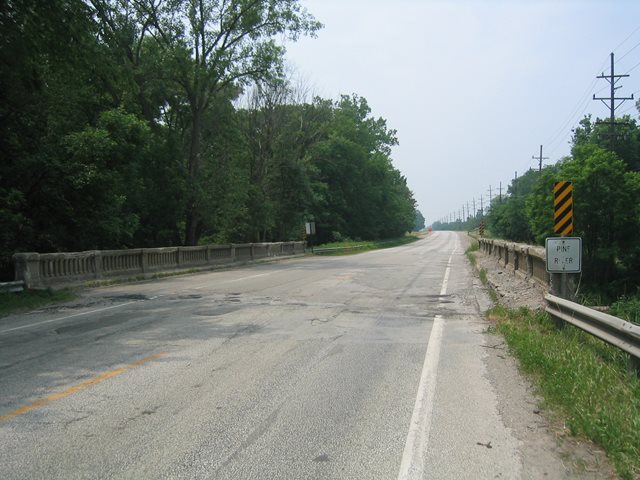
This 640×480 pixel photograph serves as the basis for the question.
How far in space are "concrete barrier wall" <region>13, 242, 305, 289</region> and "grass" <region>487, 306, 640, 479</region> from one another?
479 inches

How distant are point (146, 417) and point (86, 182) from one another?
15.3m

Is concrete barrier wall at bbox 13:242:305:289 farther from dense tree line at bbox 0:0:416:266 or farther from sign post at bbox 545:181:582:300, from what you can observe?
sign post at bbox 545:181:582:300

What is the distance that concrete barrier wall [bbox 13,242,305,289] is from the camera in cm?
1424

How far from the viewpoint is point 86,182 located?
18281 millimetres

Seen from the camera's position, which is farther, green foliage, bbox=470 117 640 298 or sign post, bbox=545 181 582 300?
green foliage, bbox=470 117 640 298

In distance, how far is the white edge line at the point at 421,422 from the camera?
3920 mm

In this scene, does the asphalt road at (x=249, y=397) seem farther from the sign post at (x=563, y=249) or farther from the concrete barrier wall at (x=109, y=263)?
the concrete barrier wall at (x=109, y=263)

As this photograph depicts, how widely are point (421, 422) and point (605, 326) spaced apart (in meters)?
3.19

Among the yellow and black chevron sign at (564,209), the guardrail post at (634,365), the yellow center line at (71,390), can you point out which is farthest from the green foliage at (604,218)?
the yellow center line at (71,390)

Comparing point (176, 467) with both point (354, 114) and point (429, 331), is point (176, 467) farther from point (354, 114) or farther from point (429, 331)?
point (354, 114)

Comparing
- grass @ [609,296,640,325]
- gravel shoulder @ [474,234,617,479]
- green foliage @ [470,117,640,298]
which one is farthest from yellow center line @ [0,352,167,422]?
green foliage @ [470,117,640,298]

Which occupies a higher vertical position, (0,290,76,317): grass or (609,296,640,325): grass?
(0,290,76,317): grass

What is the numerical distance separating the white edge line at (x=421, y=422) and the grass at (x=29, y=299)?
9.27 meters

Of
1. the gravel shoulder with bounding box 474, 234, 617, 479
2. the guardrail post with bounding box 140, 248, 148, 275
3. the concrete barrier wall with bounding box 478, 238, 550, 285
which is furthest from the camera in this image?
the guardrail post with bounding box 140, 248, 148, 275
